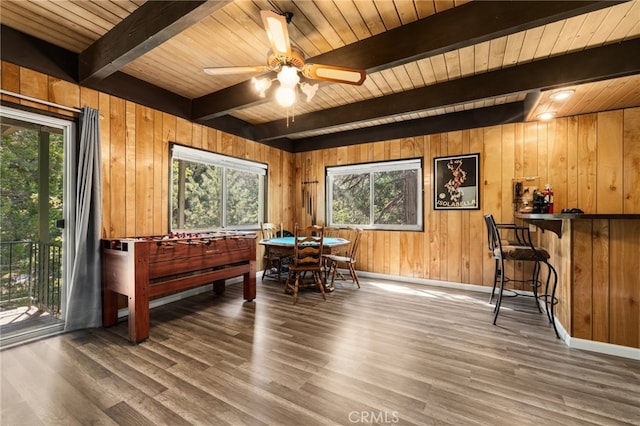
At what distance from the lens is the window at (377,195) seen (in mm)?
4629

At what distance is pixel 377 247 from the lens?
191 inches

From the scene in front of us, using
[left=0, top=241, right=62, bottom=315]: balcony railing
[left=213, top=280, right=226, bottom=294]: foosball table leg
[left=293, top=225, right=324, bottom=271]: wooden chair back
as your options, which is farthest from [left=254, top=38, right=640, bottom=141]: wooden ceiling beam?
[left=0, top=241, right=62, bottom=315]: balcony railing

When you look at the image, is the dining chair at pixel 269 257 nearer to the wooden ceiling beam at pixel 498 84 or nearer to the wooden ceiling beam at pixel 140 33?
the wooden ceiling beam at pixel 498 84

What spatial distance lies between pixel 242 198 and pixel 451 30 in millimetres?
3812

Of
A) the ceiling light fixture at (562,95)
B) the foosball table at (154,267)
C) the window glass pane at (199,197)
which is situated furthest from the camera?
the window glass pane at (199,197)

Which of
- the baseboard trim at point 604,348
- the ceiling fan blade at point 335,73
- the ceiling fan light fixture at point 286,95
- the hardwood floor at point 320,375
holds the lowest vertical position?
the hardwood floor at point 320,375

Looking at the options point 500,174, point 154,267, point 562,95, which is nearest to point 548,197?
point 500,174

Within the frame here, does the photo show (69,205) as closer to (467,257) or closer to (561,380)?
(561,380)

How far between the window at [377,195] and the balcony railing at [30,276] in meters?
4.04

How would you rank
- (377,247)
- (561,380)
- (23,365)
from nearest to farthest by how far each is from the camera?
(561,380), (23,365), (377,247)

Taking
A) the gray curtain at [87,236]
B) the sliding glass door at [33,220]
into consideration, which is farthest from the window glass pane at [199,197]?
the sliding glass door at [33,220]

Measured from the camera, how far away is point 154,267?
8.52 feet

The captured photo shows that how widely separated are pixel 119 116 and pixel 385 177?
3.93 metres

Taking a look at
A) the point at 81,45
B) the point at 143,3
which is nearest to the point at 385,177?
the point at 143,3
